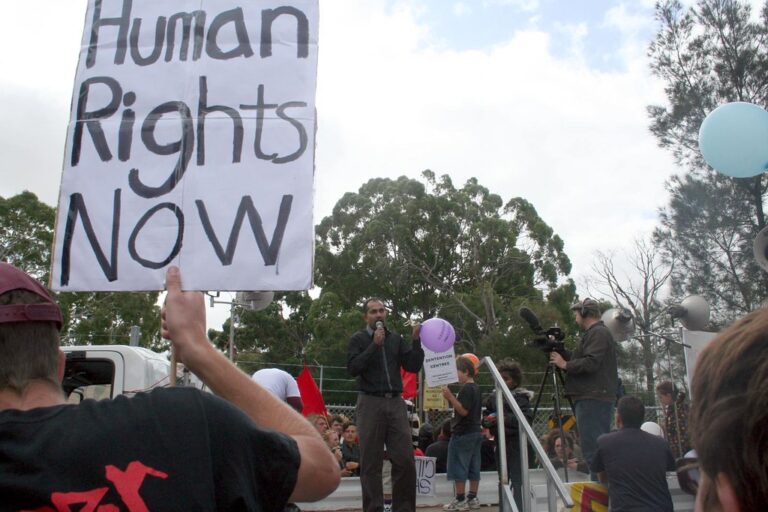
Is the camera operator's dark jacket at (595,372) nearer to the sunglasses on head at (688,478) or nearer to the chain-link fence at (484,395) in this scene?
the sunglasses on head at (688,478)

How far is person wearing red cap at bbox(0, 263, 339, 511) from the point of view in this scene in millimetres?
1319

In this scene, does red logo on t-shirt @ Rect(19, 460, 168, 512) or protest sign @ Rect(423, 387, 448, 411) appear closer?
red logo on t-shirt @ Rect(19, 460, 168, 512)

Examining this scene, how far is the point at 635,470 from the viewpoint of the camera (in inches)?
192

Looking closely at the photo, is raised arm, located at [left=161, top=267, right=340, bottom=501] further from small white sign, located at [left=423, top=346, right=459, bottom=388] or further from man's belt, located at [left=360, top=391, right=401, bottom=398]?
small white sign, located at [left=423, top=346, right=459, bottom=388]

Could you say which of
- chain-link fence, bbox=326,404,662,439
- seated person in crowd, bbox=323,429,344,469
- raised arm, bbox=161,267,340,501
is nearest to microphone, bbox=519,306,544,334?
chain-link fence, bbox=326,404,662,439

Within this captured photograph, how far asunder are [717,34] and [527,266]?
16218 mm

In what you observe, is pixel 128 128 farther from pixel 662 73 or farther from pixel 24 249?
pixel 24 249

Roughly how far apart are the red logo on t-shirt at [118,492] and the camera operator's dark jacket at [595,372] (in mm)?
4747

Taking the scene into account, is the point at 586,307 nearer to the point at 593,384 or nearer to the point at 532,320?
the point at 532,320

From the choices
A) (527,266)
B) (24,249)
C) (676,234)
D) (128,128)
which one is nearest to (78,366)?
(128,128)

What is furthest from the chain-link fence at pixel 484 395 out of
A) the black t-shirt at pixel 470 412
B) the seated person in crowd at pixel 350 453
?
the seated person in crowd at pixel 350 453

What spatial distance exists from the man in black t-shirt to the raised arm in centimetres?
382

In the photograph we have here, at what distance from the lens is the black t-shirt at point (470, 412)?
23.1 ft

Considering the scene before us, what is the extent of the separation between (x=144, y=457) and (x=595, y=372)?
481cm
